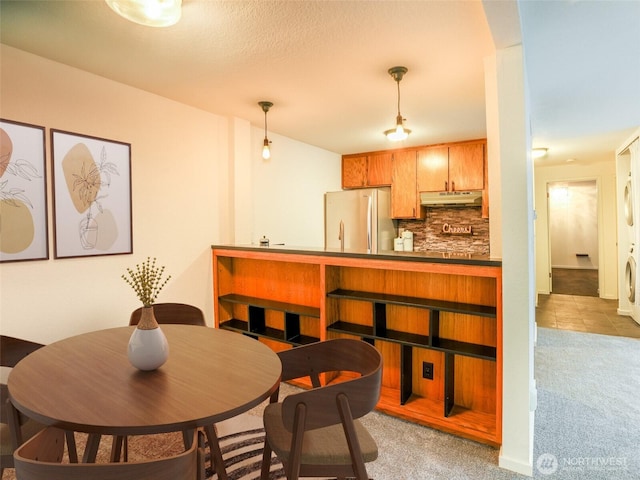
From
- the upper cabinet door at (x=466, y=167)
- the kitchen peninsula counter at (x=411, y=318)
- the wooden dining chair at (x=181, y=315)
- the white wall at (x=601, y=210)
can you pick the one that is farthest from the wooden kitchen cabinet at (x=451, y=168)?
the wooden dining chair at (x=181, y=315)

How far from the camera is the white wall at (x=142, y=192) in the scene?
2.20 m

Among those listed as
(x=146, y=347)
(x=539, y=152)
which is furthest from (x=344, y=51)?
(x=539, y=152)

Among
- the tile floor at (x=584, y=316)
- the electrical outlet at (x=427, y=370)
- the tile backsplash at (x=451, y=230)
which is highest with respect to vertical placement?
the tile backsplash at (x=451, y=230)

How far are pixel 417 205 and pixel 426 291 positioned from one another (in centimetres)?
262

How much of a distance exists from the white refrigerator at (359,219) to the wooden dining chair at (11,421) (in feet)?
11.1

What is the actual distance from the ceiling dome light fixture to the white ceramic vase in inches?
51.6

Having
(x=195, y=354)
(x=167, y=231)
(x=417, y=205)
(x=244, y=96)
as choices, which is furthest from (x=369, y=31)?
(x=417, y=205)

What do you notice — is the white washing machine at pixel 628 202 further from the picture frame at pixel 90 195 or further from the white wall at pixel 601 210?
the picture frame at pixel 90 195

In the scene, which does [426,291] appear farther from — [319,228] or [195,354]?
[319,228]

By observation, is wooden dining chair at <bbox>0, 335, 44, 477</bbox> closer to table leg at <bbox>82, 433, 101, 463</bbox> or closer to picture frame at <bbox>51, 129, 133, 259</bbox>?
table leg at <bbox>82, 433, 101, 463</bbox>

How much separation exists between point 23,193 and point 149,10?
144 centimetres

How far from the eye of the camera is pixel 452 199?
4.50 metres

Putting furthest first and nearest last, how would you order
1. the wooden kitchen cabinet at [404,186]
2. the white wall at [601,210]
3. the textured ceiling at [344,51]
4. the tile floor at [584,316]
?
the white wall at [601,210] → the wooden kitchen cabinet at [404,186] → the tile floor at [584,316] → the textured ceiling at [344,51]

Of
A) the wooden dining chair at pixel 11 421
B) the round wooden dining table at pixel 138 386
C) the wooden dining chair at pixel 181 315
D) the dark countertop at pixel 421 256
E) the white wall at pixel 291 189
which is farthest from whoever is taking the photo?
the white wall at pixel 291 189
